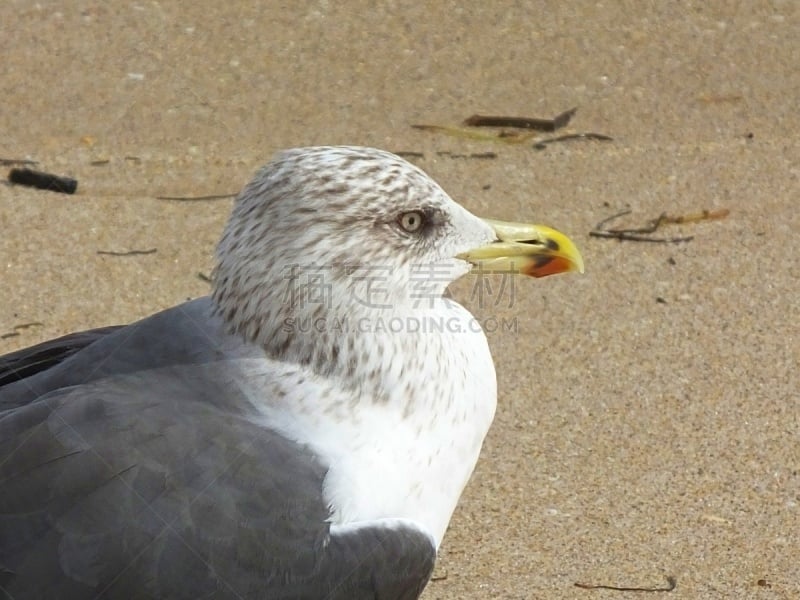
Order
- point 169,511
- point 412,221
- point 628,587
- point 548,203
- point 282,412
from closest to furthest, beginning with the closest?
point 169,511
point 282,412
point 412,221
point 628,587
point 548,203

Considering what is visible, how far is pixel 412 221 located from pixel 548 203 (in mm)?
2433

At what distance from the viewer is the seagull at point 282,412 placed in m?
2.64

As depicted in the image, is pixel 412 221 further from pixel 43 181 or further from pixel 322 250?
pixel 43 181

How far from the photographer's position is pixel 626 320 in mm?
4707

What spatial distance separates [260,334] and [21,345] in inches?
73.9

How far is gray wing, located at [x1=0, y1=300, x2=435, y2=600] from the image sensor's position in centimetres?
262

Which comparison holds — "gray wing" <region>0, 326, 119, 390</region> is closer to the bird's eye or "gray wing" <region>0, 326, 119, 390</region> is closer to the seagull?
the seagull

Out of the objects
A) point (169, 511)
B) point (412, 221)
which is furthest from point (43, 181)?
point (169, 511)

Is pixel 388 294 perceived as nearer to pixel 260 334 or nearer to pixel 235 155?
pixel 260 334

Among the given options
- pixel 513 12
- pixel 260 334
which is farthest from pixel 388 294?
pixel 513 12

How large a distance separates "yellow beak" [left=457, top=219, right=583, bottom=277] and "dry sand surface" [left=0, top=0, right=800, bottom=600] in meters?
0.91

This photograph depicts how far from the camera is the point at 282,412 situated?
291cm

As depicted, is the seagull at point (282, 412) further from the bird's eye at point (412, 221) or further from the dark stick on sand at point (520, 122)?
the dark stick on sand at point (520, 122)

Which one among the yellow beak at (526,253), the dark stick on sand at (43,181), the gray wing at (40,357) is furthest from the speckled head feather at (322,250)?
the dark stick on sand at (43,181)
